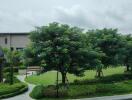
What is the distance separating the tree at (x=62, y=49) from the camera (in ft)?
135

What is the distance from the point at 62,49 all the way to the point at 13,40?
51026 millimetres

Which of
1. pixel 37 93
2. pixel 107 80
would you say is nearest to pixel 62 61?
pixel 37 93

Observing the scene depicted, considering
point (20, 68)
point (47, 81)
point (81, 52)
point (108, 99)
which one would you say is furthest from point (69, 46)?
point (20, 68)

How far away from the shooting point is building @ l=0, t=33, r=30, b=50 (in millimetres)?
89875

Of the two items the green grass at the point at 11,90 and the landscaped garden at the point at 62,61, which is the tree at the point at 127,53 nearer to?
the landscaped garden at the point at 62,61

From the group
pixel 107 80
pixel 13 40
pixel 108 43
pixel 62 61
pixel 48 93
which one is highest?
pixel 13 40

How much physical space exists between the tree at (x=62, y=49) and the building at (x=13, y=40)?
47548 millimetres

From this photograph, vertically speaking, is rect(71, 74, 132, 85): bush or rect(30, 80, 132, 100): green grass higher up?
rect(71, 74, 132, 85): bush

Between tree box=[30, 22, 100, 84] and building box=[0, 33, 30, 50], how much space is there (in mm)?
47548

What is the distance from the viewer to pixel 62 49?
40781 millimetres

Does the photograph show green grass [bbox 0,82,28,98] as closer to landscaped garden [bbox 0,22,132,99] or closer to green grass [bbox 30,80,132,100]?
landscaped garden [bbox 0,22,132,99]

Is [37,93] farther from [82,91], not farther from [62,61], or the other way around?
[62,61]

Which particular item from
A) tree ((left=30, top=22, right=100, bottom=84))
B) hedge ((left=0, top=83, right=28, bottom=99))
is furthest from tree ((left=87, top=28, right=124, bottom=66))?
hedge ((left=0, top=83, right=28, bottom=99))

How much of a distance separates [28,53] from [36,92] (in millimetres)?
5752
